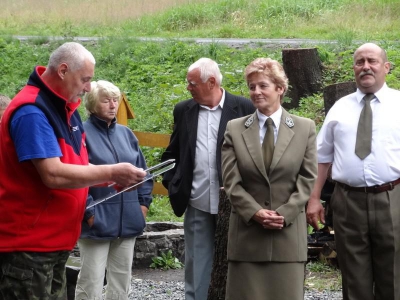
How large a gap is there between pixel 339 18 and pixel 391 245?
17197mm

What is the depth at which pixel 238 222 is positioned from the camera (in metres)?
5.58

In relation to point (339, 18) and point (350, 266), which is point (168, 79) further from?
point (350, 266)

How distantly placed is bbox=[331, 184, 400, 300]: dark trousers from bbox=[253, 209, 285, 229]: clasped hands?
830mm

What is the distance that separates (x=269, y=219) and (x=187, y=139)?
1496mm

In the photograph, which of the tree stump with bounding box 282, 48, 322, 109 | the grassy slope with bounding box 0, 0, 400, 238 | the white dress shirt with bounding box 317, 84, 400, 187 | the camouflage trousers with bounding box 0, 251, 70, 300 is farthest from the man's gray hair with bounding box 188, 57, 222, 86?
the tree stump with bounding box 282, 48, 322, 109

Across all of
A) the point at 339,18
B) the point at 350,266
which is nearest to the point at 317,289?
the point at 350,266

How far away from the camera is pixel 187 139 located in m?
6.65

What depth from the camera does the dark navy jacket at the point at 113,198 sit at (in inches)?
242

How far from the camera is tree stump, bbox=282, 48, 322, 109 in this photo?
13.3 metres

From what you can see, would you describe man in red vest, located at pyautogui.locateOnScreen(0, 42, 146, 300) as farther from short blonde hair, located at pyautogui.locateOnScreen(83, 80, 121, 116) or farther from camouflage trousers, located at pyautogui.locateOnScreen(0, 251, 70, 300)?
short blonde hair, located at pyautogui.locateOnScreen(83, 80, 121, 116)

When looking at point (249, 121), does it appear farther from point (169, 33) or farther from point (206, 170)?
point (169, 33)

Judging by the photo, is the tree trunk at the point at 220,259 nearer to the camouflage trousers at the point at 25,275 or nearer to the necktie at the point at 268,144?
the necktie at the point at 268,144

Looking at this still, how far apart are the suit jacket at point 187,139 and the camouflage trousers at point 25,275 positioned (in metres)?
2.05

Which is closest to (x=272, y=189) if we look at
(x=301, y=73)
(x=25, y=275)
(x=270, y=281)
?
(x=270, y=281)
